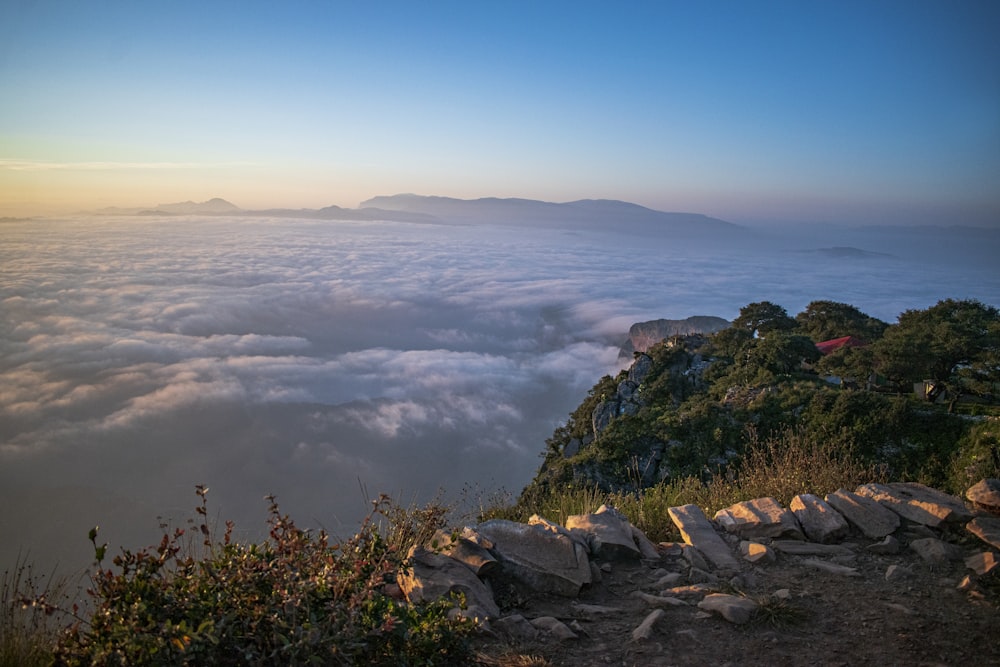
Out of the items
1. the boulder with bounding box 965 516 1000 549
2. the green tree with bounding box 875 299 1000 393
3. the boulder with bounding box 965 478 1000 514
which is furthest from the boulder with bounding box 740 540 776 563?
the green tree with bounding box 875 299 1000 393

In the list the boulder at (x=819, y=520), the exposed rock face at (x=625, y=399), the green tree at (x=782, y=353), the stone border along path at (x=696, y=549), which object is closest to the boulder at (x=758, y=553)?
the stone border along path at (x=696, y=549)

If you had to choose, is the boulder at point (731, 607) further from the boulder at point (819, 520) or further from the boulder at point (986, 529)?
the boulder at point (986, 529)

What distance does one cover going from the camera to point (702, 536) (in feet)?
16.5

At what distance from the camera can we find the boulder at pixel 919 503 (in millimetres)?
4969

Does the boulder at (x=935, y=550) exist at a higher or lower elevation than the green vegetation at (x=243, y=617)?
lower

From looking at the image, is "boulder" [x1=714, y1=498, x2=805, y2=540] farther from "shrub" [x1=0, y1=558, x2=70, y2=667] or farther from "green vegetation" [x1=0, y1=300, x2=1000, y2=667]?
"shrub" [x1=0, y1=558, x2=70, y2=667]

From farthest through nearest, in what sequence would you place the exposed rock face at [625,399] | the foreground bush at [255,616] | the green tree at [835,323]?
the green tree at [835,323] → the exposed rock face at [625,399] → the foreground bush at [255,616]

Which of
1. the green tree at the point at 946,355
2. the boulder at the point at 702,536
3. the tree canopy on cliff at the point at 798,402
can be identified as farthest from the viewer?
the green tree at the point at 946,355

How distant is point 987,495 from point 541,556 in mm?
3736

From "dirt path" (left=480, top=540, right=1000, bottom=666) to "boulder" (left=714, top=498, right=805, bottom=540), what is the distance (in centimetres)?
49

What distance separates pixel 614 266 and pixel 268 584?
470ft

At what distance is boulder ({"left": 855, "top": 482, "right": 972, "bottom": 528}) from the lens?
497cm

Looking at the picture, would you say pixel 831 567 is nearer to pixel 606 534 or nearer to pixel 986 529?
pixel 986 529

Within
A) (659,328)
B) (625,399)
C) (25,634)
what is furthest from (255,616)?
(659,328)
